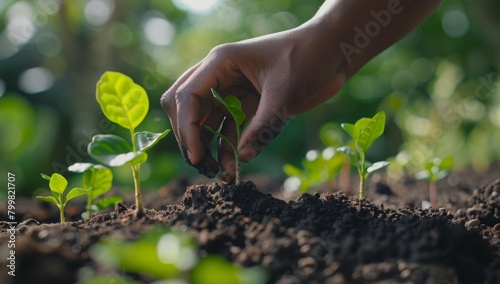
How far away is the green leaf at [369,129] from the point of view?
1.40 metres

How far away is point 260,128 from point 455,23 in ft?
25.4

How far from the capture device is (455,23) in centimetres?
811

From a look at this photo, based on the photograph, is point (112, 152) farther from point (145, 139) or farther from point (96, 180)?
point (96, 180)

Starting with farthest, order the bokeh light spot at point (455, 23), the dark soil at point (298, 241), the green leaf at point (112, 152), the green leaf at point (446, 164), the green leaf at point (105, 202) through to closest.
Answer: the bokeh light spot at point (455, 23) → the green leaf at point (446, 164) → the green leaf at point (105, 202) → the green leaf at point (112, 152) → the dark soil at point (298, 241)

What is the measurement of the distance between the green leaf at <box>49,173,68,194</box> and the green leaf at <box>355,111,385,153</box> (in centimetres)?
81

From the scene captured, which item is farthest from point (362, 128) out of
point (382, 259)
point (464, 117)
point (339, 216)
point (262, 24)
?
point (262, 24)

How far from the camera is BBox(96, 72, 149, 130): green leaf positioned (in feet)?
3.86

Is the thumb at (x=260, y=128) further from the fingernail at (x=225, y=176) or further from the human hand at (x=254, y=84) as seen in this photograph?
the fingernail at (x=225, y=176)

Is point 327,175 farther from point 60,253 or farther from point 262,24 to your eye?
point 262,24

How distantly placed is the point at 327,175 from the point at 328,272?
1.37 m

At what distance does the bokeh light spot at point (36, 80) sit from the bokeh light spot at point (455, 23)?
5971 mm

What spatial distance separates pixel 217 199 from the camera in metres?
1.23

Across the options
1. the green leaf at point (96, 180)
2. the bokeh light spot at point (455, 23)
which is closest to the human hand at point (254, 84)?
the green leaf at point (96, 180)

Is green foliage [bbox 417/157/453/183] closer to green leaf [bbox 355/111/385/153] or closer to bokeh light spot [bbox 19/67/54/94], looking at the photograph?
green leaf [bbox 355/111/385/153]
